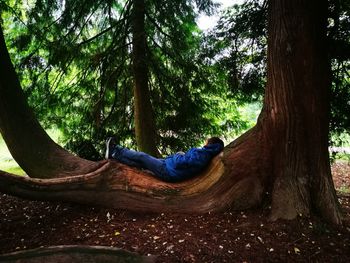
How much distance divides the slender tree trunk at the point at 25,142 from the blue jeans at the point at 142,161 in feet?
1.11

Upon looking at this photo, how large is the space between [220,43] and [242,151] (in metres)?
2.81

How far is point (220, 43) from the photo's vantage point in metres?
6.47

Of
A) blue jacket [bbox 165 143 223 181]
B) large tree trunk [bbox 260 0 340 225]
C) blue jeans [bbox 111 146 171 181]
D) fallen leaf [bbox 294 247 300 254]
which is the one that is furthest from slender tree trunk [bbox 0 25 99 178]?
fallen leaf [bbox 294 247 300 254]

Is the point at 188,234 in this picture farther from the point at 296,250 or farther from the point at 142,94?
the point at 142,94

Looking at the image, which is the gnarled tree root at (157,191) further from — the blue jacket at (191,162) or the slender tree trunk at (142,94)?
the slender tree trunk at (142,94)

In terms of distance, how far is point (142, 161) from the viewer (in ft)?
15.7

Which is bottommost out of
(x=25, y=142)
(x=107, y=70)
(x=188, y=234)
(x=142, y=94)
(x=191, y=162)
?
(x=188, y=234)

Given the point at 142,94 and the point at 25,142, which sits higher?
the point at 142,94

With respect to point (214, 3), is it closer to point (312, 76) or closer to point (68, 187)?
point (312, 76)

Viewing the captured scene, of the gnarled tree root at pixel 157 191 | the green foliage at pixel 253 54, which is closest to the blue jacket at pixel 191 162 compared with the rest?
the gnarled tree root at pixel 157 191

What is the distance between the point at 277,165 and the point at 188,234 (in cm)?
133

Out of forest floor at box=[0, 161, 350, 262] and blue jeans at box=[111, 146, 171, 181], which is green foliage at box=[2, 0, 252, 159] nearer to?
blue jeans at box=[111, 146, 171, 181]

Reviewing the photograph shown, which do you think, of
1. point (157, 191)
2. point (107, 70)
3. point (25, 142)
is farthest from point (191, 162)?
point (107, 70)

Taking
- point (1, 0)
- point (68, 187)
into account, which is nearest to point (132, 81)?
point (1, 0)
